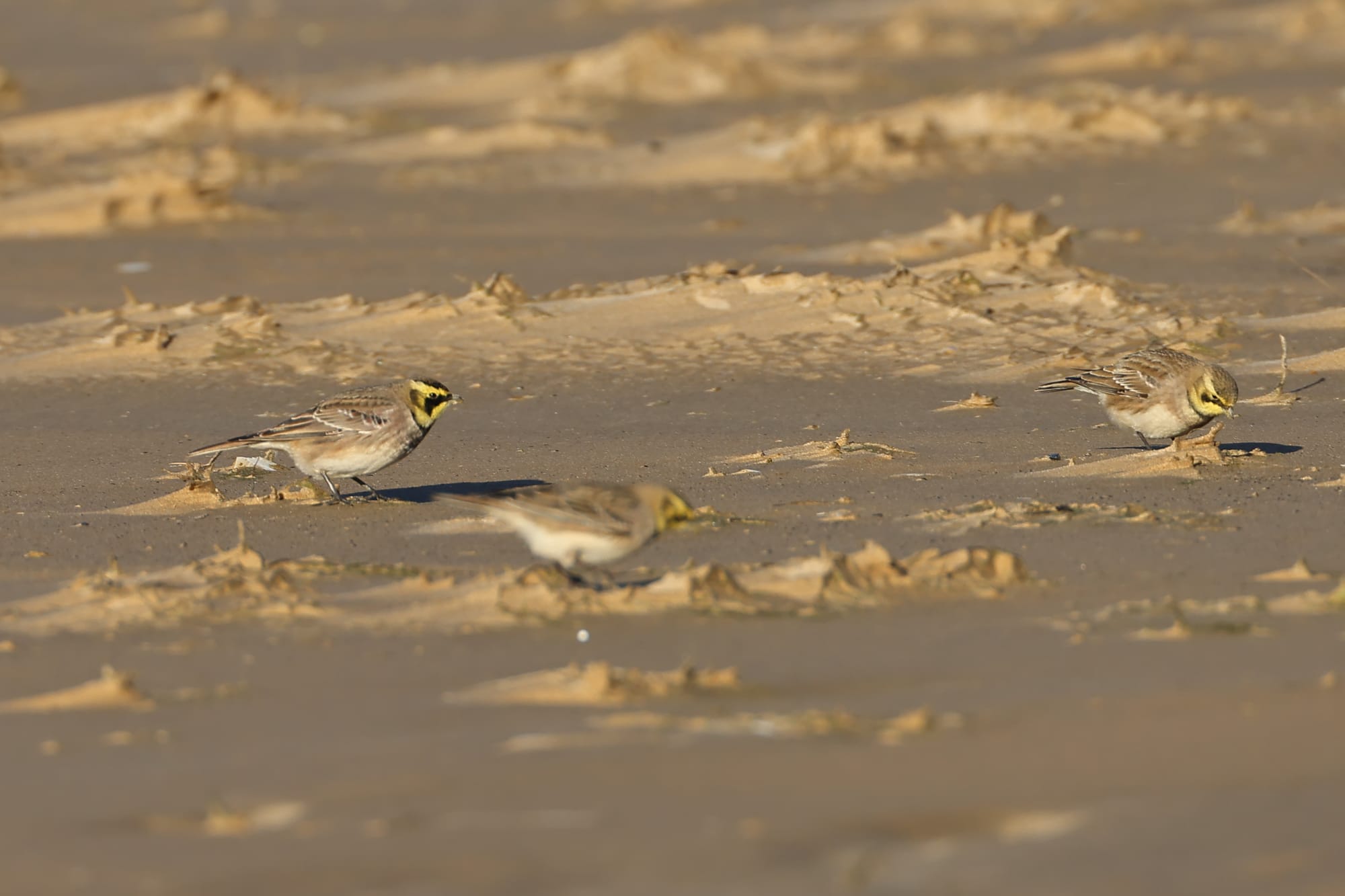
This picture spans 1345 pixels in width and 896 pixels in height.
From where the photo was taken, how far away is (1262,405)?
10828mm

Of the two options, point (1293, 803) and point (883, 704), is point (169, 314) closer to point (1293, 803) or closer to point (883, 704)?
point (883, 704)

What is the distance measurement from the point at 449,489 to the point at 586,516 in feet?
8.89

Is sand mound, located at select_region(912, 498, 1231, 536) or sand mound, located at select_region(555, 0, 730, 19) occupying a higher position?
sand mound, located at select_region(555, 0, 730, 19)

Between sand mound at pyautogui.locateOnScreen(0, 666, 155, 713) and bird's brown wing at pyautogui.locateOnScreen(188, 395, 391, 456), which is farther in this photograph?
bird's brown wing at pyautogui.locateOnScreen(188, 395, 391, 456)

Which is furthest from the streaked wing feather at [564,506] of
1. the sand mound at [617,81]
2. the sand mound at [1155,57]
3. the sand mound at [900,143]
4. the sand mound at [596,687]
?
the sand mound at [1155,57]

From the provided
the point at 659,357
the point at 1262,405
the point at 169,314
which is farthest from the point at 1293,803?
the point at 169,314

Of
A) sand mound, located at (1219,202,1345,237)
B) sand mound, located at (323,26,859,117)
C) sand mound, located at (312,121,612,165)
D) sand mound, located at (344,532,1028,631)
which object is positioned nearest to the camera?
sand mound, located at (344,532,1028,631)

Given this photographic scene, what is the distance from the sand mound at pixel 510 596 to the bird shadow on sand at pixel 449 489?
2132 millimetres

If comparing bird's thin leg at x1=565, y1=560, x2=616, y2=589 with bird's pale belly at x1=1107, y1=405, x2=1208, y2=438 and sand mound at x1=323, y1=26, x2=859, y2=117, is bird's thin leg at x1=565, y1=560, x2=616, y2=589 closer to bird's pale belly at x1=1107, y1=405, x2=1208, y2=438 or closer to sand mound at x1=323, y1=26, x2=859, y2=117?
bird's pale belly at x1=1107, y1=405, x2=1208, y2=438

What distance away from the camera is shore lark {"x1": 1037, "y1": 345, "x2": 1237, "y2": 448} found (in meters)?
9.48

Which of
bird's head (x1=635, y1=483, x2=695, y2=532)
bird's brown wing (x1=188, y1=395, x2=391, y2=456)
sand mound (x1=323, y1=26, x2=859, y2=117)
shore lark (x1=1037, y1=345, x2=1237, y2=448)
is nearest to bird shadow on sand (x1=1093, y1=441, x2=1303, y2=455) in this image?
shore lark (x1=1037, y1=345, x2=1237, y2=448)

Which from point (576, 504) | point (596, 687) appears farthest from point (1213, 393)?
point (596, 687)

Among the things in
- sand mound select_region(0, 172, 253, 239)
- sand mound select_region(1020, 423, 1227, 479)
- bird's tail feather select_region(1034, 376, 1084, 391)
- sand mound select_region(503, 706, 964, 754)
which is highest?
sand mound select_region(0, 172, 253, 239)

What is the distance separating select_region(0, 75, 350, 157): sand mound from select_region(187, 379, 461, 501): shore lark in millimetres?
13326
